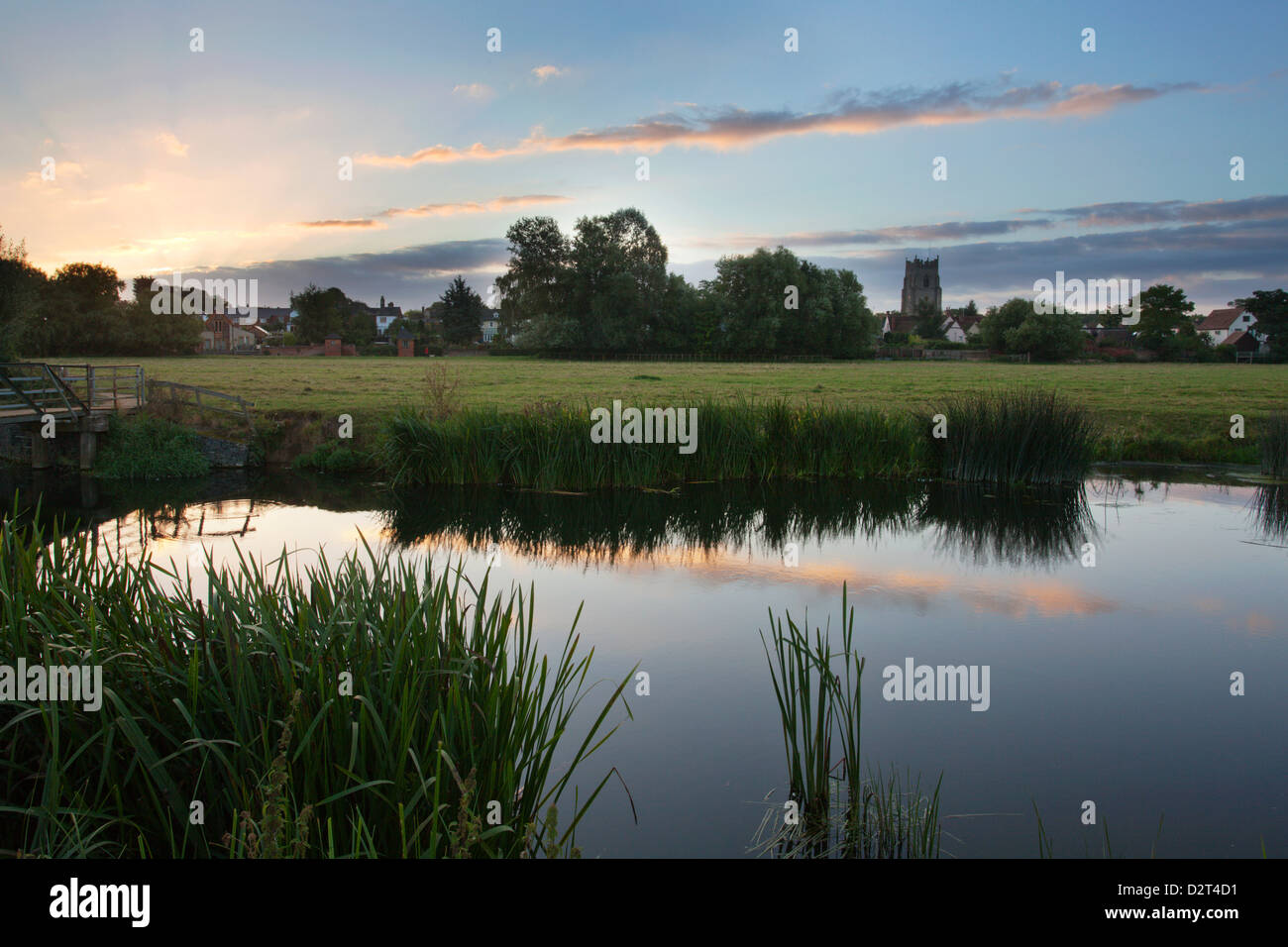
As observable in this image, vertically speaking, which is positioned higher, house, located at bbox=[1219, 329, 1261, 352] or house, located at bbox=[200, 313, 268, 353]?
house, located at bbox=[200, 313, 268, 353]

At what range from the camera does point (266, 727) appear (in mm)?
3281

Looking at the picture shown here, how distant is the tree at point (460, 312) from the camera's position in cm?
8750

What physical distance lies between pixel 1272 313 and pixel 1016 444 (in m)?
70.3

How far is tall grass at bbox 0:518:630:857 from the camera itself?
328 cm

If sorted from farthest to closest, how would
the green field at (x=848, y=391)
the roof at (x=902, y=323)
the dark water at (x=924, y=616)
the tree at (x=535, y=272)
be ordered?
the roof at (x=902, y=323), the tree at (x=535, y=272), the green field at (x=848, y=391), the dark water at (x=924, y=616)

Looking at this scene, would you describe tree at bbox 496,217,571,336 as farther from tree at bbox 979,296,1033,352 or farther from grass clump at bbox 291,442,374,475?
grass clump at bbox 291,442,374,475

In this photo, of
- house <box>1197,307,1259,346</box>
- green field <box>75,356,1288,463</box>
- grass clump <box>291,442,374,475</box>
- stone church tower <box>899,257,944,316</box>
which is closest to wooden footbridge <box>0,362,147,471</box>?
green field <box>75,356,1288,463</box>

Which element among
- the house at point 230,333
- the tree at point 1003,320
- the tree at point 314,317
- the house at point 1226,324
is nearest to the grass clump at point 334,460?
the tree at point 1003,320

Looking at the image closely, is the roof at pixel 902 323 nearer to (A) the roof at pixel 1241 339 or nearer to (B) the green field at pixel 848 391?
(A) the roof at pixel 1241 339

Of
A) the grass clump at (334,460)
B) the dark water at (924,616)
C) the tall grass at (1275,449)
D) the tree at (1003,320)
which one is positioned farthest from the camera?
the tree at (1003,320)

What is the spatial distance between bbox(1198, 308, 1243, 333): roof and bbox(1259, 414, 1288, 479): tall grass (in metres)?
74.9

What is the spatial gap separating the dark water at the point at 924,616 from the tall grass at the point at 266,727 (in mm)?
678

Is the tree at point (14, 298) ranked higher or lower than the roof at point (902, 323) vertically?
lower
